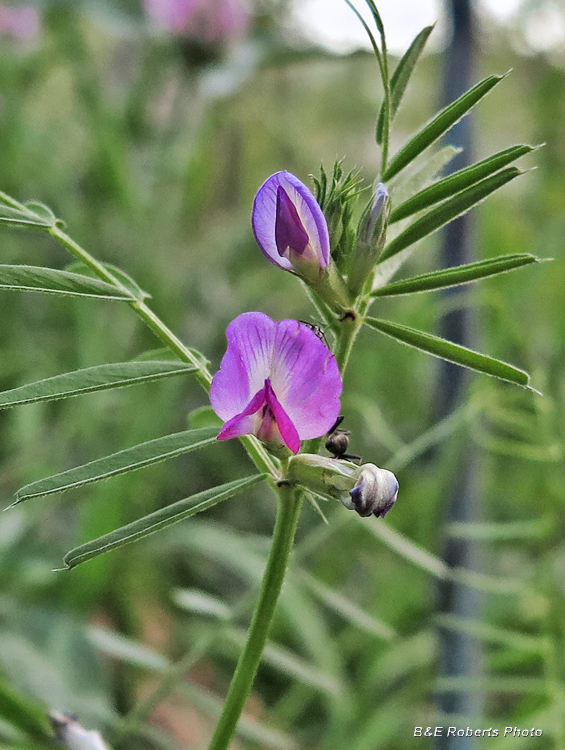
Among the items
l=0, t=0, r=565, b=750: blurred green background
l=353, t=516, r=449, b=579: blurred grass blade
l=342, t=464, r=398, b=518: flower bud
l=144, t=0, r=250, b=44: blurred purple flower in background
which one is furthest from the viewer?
l=144, t=0, r=250, b=44: blurred purple flower in background

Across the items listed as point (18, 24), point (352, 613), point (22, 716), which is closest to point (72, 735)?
point (22, 716)

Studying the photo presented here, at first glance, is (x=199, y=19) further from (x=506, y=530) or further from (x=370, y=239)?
(x=370, y=239)

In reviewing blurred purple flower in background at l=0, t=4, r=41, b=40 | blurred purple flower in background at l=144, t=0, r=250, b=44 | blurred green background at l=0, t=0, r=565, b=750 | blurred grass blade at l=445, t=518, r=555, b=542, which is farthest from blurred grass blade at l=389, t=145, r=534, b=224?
blurred purple flower in background at l=0, t=4, r=41, b=40

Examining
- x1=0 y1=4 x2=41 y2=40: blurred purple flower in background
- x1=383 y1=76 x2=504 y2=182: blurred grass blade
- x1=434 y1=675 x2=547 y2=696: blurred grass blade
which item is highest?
x1=0 y1=4 x2=41 y2=40: blurred purple flower in background

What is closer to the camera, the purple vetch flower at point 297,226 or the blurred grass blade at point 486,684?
the purple vetch flower at point 297,226

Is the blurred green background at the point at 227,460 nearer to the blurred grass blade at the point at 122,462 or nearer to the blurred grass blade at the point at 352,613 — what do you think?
the blurred grass blade at the point at 352,613

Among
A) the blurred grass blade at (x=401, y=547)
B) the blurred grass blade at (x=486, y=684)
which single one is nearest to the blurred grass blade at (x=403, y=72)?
the blurred grass blade at (x=401, y=547)

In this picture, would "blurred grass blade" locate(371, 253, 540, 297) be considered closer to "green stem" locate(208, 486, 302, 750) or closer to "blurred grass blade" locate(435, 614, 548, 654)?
"green stem" locate(208, 486, 302, 750)
